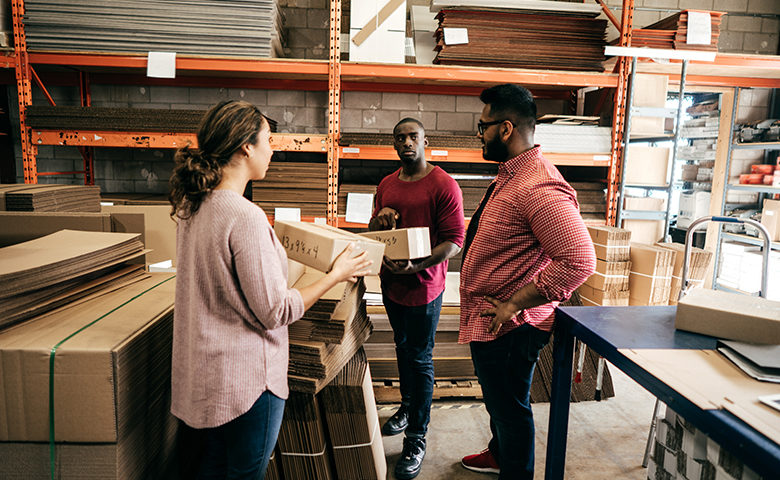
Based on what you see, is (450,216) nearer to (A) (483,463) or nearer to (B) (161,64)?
(A) (483,463)

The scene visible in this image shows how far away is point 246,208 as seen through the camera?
1235mm

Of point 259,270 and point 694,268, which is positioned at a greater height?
point 259,270

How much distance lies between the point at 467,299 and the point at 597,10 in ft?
A: 9.68

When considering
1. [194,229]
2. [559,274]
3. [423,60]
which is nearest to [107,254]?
[194,229]

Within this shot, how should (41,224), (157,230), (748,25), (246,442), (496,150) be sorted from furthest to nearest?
(748,25)
(157,230)
(41,224)
(496,150)
(246,442)

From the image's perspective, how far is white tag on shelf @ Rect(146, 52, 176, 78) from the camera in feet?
10.6

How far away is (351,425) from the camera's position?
2041 mm

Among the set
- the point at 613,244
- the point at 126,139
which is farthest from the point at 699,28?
the point at 126,139

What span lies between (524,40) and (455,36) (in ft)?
1.88

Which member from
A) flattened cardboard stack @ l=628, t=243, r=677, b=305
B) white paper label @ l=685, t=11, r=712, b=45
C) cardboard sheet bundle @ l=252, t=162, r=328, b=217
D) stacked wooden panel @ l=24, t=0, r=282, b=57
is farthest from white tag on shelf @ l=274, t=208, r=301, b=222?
white paper label @ l=685, t=11, r=712, b=45

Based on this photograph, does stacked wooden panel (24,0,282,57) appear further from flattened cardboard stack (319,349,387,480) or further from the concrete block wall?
the concrete block wall

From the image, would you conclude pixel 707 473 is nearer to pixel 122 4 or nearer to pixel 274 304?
pixel 274 304

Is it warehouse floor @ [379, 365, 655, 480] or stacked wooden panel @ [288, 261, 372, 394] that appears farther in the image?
warehouse floor @ [379, 365, 655, 480]

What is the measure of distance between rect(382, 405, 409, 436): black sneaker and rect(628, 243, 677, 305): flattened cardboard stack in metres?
1.96
